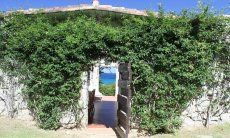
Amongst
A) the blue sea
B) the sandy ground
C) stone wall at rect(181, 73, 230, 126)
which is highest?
the blue sea

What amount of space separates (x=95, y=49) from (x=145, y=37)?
5.72 ft

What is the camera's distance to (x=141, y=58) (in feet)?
43.1

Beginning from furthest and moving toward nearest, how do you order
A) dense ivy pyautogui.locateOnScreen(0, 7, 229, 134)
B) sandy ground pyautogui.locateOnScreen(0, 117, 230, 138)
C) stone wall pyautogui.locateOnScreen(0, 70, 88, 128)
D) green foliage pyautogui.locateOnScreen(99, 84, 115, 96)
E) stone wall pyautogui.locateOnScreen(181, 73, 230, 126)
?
green foliage pyautogui.locateOnScreen(99, 84, 115, 96) < stone wall pyautogui.locateOnScreen(0, 70, 88, 128) < stone wall pyautogui.locateOnScreen(181, 73, 230, 126) < dense ivy pyautogui.locateOnScreen(0, 7, 229, 134) < sandy ground pyautogui.locateOnScreen(0, 117, 230, 138)

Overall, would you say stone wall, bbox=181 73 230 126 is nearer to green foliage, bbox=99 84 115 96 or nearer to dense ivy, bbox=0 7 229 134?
dense ivy, bbox=0 7 229 134

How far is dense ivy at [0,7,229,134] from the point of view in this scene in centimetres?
1292

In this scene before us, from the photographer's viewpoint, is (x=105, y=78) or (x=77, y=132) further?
(x=105, y=78)

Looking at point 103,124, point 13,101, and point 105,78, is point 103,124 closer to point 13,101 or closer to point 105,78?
point 13,101

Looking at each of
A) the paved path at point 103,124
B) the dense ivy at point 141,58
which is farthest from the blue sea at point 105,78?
the dense ivy at point 141,58

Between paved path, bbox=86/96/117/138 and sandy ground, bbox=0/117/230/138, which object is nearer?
sandy ground, bbox=0/117/230/138

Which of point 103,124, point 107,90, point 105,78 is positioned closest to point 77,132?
point 103,124

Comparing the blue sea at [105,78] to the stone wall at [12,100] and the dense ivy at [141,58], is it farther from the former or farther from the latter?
the dense ivy at [141,58]

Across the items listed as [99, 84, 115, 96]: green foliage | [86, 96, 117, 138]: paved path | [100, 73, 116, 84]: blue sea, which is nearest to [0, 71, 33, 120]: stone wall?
[86, 96, 117, 138]: paved path

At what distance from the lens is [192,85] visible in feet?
43.1

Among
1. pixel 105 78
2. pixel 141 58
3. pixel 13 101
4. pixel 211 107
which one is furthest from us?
pixel 105 78
